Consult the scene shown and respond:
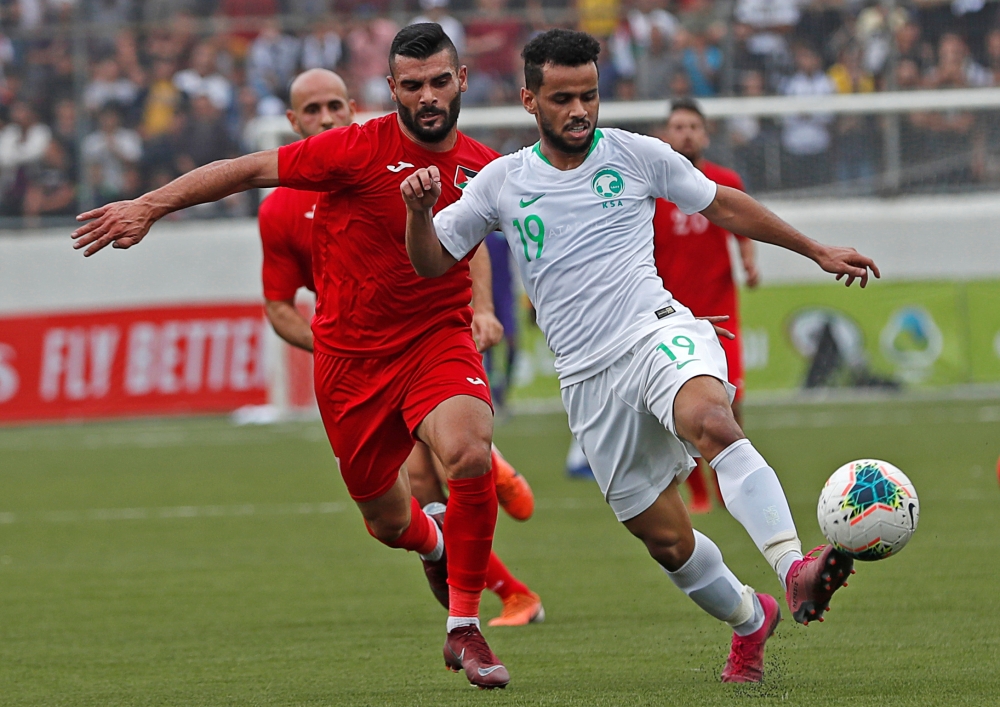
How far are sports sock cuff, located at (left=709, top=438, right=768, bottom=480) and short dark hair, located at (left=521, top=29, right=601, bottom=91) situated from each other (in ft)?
4.49

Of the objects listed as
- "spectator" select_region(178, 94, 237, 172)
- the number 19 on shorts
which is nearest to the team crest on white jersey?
the number 19 on shorts

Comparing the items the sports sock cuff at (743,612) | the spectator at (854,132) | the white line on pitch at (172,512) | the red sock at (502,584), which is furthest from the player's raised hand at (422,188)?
the spectator at (854,132)

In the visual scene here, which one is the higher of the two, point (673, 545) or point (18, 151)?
point (18, 151)

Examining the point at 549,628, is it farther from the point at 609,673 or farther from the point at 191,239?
the point at 191,239

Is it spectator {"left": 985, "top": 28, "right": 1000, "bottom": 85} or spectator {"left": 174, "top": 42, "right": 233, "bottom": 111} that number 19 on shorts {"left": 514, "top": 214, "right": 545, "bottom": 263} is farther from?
spectator {"left": 174, "top": 42, "right": 233, "bottom": 111}

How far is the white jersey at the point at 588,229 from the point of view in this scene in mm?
5254

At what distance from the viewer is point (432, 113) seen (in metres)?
5.74

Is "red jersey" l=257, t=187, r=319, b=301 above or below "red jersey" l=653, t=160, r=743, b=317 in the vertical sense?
above

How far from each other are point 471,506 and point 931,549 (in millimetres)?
3589

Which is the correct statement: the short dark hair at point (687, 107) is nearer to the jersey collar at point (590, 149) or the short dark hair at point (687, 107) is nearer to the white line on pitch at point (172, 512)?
the white line on pitch at point (172, 512)

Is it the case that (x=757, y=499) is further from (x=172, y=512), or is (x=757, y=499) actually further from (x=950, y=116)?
(x=950, y=116)

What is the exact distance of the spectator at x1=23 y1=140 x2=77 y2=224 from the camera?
20.0m

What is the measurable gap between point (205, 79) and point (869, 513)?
1720 centimetres

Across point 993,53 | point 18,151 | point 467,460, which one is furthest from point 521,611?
point 18,151
